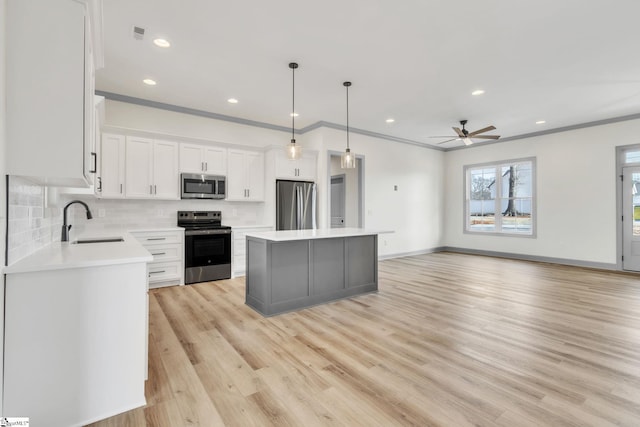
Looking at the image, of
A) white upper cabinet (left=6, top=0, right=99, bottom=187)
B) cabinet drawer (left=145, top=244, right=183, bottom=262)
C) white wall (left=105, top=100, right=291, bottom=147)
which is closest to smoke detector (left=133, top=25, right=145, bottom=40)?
white upper cabinet (left=6, top=0, right=99, bottom=187)

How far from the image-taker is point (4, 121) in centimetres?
139

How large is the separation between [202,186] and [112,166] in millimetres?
1265

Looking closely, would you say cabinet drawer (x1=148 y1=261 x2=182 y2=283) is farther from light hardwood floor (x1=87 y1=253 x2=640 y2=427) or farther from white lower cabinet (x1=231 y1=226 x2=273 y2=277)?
white lower cabinet (x1=231 y1=226 x2=273 y2=277)

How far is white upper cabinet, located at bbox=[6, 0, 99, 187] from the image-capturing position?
4.68 ft

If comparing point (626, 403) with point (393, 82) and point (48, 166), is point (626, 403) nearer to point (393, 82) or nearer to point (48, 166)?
point (48, 166)

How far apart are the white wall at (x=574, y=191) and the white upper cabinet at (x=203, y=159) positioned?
648cm

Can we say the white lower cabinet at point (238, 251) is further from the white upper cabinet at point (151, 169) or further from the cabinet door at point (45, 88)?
the cabinet door at point (45, 88)

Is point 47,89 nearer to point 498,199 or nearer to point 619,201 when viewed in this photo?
point 619,201

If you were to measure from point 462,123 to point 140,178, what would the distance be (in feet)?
19.2

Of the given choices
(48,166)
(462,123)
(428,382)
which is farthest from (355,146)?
(48,166)

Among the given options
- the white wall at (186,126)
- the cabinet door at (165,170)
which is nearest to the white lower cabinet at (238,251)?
the cabinet door at (165,170)

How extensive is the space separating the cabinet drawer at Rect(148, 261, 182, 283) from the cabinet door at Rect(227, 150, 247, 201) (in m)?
1.43

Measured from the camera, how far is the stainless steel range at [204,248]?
4.77 meters

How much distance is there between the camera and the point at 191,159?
16.4 ft
